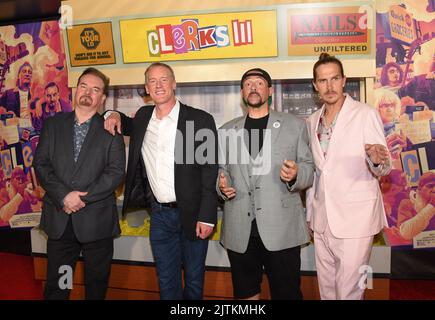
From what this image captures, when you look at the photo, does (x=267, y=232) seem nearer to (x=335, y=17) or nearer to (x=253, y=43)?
(x=253, y=43)

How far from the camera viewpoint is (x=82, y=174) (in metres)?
2.08

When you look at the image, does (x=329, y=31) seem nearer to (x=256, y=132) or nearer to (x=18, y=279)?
(x=256, y=132)

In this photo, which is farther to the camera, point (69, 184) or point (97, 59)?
point (97, 59)

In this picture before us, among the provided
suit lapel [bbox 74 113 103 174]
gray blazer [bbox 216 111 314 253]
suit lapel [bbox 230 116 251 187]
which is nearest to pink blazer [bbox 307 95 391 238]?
gray blazer [bbox 216 111 314 253]

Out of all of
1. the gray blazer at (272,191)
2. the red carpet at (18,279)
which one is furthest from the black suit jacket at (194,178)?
the red carpet at (18,279)

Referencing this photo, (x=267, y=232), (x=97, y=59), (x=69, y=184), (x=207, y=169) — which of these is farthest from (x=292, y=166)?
(x=97, y=59)

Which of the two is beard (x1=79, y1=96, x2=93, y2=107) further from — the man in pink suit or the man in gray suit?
the man in pink suit

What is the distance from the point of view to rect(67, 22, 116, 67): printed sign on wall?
291 cm

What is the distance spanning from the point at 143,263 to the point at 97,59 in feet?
5.52

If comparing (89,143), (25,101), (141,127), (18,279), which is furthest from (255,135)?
(25,101)

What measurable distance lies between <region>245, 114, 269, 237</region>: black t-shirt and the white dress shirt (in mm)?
440

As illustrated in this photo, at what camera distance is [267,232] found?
1.90m

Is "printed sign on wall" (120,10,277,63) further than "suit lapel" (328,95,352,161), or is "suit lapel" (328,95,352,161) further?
"printed sign on wall" (120,10,277,63)

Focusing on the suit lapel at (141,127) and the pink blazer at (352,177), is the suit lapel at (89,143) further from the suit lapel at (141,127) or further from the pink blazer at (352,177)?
the pink blazer at (352,177)
